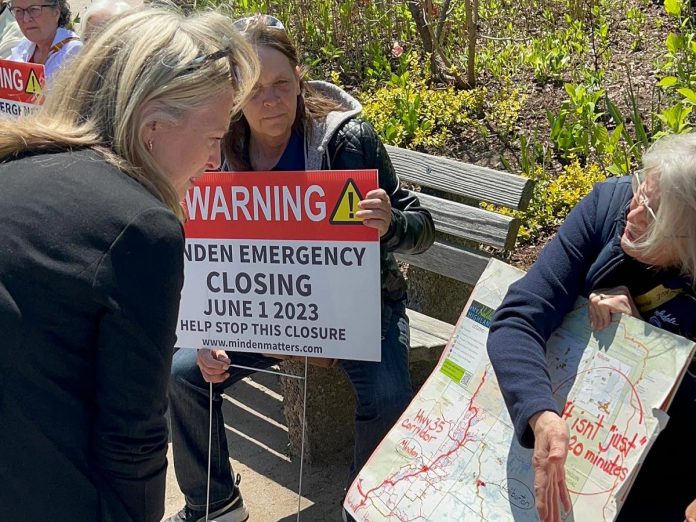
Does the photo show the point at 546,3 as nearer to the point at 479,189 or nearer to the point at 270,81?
the point at 479,189

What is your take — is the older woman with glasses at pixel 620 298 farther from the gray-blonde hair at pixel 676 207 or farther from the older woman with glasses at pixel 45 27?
the older woman with glasses at pixel 45 27

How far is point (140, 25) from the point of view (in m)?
1.77

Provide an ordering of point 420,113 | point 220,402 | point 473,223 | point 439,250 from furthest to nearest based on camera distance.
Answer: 1. point 420,113
2. point 439,250
3. point 473,223
4. point 220,402

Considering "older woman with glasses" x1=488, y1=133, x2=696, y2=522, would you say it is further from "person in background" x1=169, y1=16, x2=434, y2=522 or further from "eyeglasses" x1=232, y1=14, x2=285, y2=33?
"eyeglasses" x1=232, y1=14, x2=285, y2=33

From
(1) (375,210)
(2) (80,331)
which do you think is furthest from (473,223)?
(2) (80,331)

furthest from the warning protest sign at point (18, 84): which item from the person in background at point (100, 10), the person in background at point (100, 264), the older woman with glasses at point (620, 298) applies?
the older woman with glasses at point (620, 298)

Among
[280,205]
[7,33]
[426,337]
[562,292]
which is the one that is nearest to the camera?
[562,292]

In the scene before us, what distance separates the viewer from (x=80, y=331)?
5.25 feet

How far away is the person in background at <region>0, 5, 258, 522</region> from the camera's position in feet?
5.16

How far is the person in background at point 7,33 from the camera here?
18.6 ft

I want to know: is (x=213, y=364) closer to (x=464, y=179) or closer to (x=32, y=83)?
(x=464, y=179)

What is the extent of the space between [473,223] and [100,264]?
7.39 feet

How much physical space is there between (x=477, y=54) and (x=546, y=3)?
794mm

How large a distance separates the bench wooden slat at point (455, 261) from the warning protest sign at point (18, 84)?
7.58 ft
